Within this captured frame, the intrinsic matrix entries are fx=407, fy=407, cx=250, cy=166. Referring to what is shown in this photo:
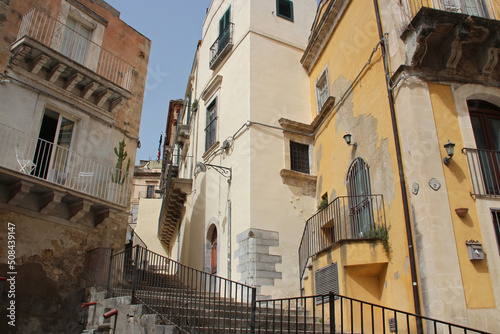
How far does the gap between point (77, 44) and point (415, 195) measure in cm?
1005

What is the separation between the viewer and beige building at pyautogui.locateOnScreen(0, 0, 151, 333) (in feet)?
30.4

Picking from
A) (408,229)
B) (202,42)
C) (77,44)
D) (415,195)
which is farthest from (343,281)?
(202,42)

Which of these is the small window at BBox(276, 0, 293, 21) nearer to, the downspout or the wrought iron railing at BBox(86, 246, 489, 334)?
the downspout

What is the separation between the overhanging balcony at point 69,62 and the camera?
1023 centimetres

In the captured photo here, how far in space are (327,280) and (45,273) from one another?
6544 mm

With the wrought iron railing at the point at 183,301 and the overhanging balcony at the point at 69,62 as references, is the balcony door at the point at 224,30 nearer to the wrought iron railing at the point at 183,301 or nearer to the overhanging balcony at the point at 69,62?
the overhanging balcony at the point at 69,62

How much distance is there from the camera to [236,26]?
14.9m

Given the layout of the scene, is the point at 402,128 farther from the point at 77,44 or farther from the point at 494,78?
the point at 77,44

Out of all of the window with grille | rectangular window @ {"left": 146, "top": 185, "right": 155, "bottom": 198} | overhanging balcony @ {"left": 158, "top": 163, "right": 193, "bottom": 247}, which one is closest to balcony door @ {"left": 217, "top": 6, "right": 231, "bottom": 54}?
overhanging balcony @ {"left": 158, "top": 163, "right": 193, "bottom": 247}

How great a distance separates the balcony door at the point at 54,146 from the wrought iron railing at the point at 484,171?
911 centimetres

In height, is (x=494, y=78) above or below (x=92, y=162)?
above

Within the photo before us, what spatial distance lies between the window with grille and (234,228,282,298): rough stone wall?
1596 millimetres

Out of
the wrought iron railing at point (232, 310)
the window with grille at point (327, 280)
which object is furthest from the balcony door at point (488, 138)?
the window with grille at point (327, 280)

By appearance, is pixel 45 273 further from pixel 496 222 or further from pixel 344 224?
pixel 496 222
